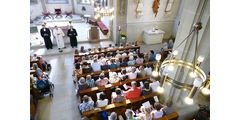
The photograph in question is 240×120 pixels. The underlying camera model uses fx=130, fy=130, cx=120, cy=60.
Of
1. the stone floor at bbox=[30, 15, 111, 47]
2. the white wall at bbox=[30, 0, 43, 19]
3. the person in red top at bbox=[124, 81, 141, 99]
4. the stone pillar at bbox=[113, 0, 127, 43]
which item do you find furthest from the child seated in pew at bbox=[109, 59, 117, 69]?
the white wall at bbox=[30, 0, 43, 19]

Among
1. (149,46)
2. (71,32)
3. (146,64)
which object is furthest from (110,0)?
(146,64)

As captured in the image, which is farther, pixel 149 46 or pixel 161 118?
pixel 149 46

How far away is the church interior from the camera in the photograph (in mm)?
3373

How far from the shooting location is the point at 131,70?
530cm

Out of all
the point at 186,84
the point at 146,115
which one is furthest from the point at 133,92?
the point at 186,84

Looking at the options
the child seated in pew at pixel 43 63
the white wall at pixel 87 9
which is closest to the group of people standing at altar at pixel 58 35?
the child seated in pew at pixel 43 63

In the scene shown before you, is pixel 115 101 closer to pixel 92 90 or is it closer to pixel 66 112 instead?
pixel 92 90

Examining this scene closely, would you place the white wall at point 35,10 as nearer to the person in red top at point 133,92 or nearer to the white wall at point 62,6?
the white wall at point 62,6

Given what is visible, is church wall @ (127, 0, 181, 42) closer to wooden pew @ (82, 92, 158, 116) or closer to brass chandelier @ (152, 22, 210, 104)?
wooden pew @ (82, 92, 158, 116)

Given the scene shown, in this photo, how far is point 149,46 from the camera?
31.2 ft

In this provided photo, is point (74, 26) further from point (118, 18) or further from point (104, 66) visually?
point (104, 66)

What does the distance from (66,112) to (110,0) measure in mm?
7363

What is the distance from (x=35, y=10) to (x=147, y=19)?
11.4 meters

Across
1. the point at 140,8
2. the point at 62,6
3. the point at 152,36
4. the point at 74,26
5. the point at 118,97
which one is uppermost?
the point at 62,6
